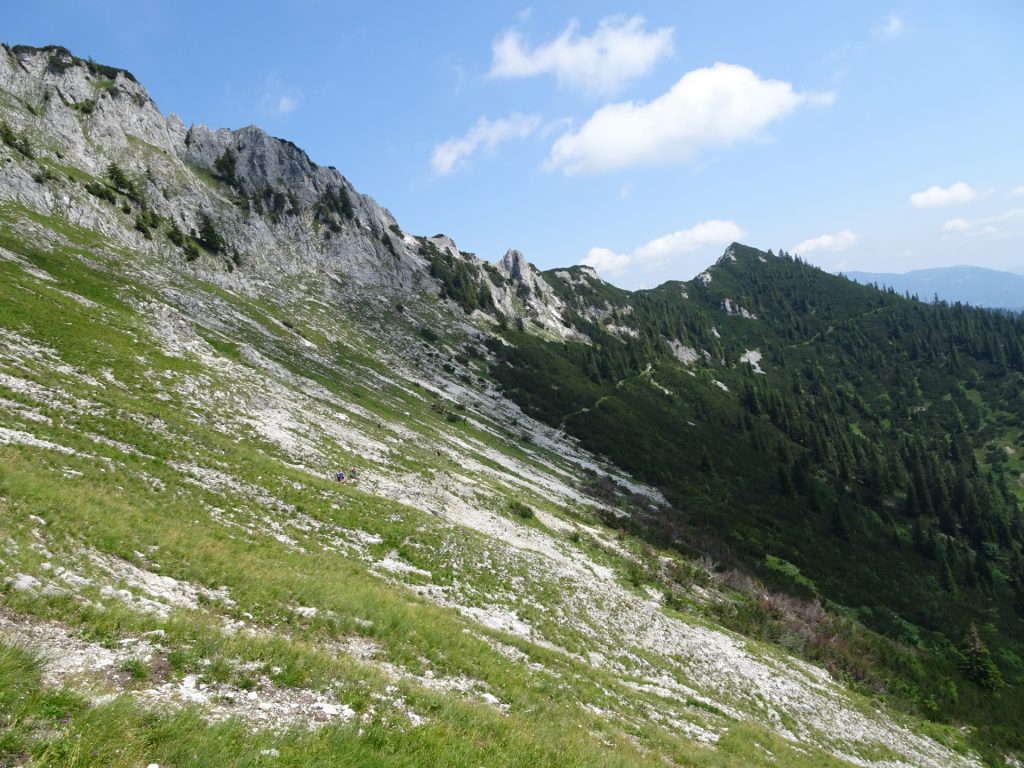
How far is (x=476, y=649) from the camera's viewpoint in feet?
58.9

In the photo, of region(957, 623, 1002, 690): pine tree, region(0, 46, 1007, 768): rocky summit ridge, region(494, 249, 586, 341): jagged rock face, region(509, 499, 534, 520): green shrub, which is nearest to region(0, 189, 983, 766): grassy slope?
region(0, 46, 1007, 768): rocky summit ridge

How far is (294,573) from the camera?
61.0 feet

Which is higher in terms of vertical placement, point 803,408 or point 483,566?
point 803,408

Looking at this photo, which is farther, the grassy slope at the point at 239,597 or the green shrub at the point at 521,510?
the green shrub at the point at 521,510

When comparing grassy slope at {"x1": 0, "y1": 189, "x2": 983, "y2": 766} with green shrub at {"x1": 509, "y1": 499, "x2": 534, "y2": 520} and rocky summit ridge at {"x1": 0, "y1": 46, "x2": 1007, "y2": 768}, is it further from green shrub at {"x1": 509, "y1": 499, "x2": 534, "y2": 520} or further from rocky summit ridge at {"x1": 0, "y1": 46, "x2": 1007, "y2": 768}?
green shrub at {"x1": 509, "y1": 499, "x2": 534, "y2": 520}

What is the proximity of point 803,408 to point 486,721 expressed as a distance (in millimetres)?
200379

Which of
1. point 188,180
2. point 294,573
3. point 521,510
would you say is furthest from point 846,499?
point 188,180

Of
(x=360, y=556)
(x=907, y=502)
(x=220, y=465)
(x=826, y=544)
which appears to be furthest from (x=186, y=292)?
(x=907, y=502)

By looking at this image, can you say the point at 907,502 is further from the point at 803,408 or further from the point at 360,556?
the point at 360,556

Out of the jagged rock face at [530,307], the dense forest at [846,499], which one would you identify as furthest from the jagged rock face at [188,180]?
the dense forest at [846,499]

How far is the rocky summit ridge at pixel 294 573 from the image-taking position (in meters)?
9.72

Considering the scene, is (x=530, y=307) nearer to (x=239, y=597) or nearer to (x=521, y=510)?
(x=521, y=510)

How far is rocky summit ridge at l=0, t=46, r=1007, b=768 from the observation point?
383 inches

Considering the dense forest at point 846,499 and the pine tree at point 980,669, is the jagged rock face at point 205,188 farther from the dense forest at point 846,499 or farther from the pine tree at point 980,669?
the pine tree at point 980,669
